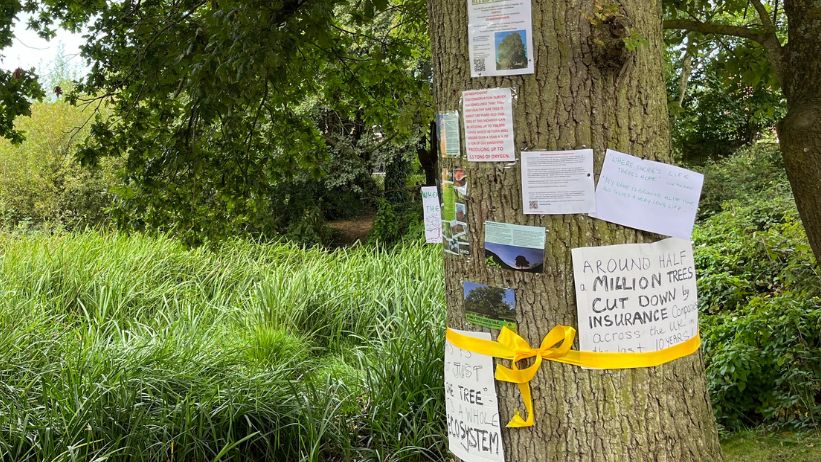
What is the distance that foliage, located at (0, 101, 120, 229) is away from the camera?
15.3m

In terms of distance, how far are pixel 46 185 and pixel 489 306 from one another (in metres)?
16.0

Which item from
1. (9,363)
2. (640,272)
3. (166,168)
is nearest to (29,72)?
(166,168)

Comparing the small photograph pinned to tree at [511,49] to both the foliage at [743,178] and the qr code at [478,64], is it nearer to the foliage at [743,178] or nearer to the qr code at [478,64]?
the qr code at [478,64]

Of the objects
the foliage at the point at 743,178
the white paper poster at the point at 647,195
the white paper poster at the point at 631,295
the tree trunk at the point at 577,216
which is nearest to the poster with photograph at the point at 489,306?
the tree trunk at the point at 577,216

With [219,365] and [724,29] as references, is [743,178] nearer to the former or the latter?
[724,29]

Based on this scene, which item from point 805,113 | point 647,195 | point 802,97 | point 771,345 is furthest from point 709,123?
point 647,195

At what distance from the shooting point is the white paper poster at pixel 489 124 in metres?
1.81

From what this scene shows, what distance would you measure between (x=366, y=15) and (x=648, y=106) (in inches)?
116

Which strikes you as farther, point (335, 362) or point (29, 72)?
point (335, 362)

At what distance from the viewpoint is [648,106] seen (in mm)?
1830

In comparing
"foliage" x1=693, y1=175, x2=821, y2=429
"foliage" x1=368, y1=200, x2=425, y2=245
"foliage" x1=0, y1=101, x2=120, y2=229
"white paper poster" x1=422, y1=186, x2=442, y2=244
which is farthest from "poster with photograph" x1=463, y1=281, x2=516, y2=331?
"foliage" x1=0, y1=101, x2=120, y2=229

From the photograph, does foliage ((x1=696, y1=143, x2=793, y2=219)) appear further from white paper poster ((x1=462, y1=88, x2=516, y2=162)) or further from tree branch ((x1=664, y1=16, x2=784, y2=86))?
white paper poster ((x1=462, y1=88, x2=516, y2=162))

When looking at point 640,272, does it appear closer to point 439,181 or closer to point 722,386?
point 439,181

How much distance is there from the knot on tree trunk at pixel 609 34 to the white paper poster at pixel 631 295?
1.48 feet
